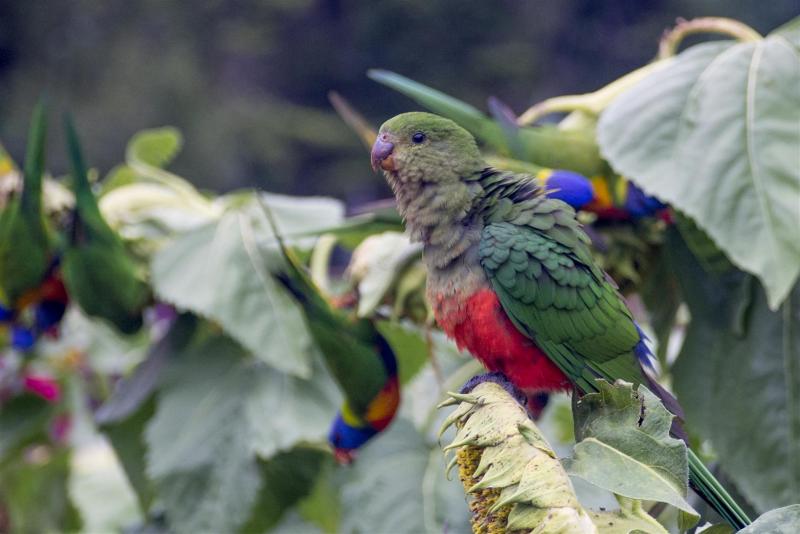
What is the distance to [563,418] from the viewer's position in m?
1.64

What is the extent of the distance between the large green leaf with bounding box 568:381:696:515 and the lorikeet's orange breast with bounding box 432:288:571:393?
0.58ft

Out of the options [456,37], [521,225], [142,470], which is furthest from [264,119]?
[521,225]

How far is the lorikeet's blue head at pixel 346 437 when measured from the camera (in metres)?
1.34

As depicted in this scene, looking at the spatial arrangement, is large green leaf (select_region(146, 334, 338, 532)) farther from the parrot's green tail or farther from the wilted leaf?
the parrot's green tail

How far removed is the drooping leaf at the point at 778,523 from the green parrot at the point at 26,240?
110 cm

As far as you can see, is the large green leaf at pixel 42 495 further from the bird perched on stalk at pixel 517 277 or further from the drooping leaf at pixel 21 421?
the bird perched on stalk at pixel 517 277

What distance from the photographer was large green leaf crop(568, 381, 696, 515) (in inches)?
26.2

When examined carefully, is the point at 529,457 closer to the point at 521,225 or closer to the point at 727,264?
the point at 521,225

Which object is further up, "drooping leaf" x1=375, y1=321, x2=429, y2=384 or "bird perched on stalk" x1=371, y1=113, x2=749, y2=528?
"bird perched on stalk" x1=371, y1=113, x2=749, y2=528

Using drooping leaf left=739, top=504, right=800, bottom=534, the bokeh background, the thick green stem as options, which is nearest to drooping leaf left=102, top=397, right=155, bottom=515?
the thick green stem

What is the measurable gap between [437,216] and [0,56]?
28.1 ft

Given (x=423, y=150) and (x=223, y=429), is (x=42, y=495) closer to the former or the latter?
(x=223, y=429)

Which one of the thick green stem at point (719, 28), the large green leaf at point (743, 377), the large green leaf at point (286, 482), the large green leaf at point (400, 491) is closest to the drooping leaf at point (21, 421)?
the large green leaf at point (286, 482)

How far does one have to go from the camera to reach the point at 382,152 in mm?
812
